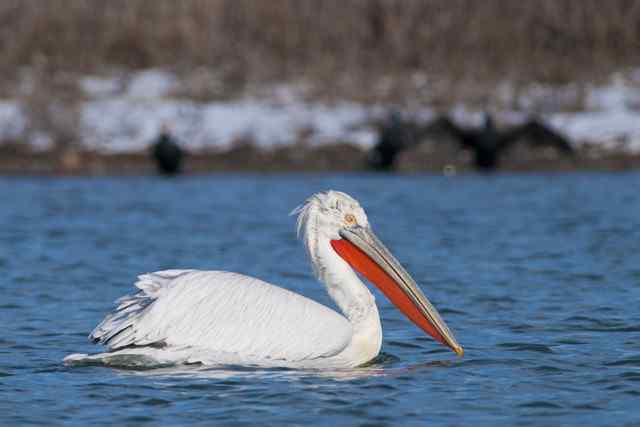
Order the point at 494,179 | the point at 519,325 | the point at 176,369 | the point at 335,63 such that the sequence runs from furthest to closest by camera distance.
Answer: the point at 335,63
the point at 494,179
the point at 519,325
the point at 176,369

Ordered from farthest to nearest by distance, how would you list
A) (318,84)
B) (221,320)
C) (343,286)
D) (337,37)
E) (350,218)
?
(337,37) < (318,84) < (350,218) < (343,286) < (221,320)

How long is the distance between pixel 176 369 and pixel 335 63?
Answer: 22.5 meters

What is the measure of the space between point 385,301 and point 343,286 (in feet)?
7.78

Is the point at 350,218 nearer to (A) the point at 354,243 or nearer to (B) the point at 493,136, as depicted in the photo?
(A) the point at 354,243

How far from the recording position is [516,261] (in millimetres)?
11680

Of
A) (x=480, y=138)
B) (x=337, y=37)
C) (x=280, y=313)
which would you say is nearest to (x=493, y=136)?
(x=480, y=138)

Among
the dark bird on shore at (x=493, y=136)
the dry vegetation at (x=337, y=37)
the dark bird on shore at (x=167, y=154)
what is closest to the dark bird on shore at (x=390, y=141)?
the dark bird on shore at (x=493, y=136)

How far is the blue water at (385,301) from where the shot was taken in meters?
5.95

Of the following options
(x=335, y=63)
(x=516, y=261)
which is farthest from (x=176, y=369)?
(x=335, y=63)

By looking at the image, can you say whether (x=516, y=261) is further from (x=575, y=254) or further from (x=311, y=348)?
(x=311, y=348)

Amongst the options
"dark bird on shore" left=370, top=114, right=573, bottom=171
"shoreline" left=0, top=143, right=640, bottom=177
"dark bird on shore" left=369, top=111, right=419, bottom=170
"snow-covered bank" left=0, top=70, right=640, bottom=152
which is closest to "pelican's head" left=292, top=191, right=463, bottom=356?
"shoreline" left=0, top=143, right=640, bottom=177

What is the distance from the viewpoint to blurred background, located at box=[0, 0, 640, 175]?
24719 mm

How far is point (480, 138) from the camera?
2486 centimetres

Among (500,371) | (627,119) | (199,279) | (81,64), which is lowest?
(500,371)
